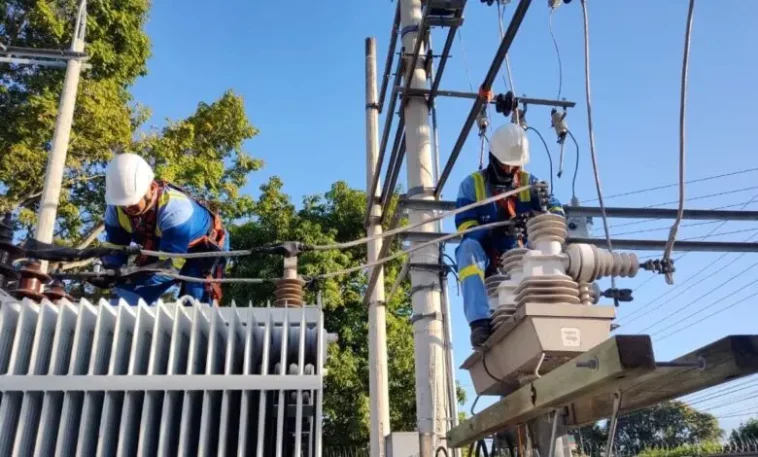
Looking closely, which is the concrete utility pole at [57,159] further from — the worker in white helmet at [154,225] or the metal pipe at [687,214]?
the metal pipe at [687,214]

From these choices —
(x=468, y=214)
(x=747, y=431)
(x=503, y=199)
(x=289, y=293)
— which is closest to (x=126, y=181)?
(x=289, y=293)

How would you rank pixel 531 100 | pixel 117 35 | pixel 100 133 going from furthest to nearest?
1. pixel 117 35
2. pixel 100 133
3. pixel 531 100

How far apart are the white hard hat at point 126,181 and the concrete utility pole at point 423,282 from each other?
2477 millimetres

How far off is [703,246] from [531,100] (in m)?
2.22

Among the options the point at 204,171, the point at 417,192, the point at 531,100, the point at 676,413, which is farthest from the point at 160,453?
the point at 676,413

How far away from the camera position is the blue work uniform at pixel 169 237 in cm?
485

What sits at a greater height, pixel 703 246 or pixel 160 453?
pixel 703 246

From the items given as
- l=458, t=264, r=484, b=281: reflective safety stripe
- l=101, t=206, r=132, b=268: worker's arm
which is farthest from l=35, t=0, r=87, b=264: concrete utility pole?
l=458, t=264, r=484, b=281: reflective safety stripe

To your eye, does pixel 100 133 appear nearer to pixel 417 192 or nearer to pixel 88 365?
pixel 417 192

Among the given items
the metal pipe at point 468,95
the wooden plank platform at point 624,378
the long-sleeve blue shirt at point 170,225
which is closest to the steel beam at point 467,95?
the metal pipe at point 468,95

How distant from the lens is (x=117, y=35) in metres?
13.9

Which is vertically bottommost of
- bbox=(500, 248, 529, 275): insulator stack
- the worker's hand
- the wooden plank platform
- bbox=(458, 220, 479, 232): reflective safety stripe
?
Answer: the wooden plank platform

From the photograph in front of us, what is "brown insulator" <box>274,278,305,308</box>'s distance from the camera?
155 inches

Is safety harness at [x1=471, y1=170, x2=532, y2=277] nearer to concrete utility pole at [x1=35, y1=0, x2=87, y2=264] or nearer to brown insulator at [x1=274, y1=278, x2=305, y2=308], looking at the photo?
brown insulator at [x1=274, y1=278, x2=305, y2=308]
